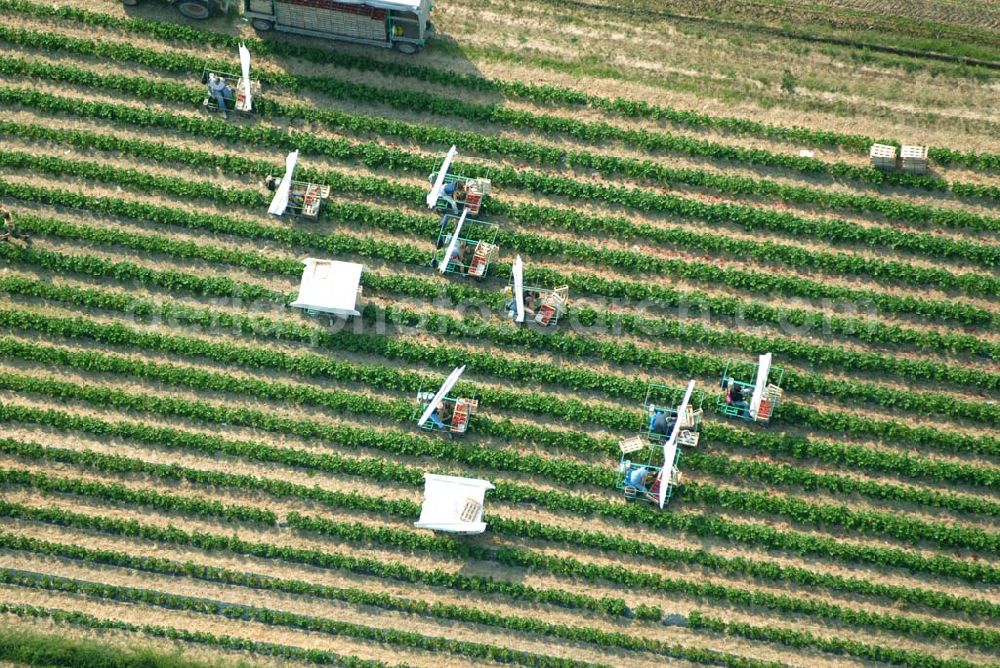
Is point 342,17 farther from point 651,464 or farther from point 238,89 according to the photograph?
point 651,464

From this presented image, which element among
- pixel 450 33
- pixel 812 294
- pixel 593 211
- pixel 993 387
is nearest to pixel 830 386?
pixel 812 294

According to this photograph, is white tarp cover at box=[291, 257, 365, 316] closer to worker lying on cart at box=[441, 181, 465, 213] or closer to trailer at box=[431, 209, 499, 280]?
trailer at box=[431, 209, 499, 280]

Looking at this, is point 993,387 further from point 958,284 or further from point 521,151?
point 521,151

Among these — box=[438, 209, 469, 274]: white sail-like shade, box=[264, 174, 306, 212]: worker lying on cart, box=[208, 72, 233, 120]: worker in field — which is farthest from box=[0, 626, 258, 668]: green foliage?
box=[208, 72, 233, 120]: worker in field

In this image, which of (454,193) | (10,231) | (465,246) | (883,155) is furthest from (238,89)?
(883,155)

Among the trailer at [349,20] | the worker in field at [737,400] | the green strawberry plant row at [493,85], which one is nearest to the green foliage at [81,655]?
the worker in field at [737,400]
